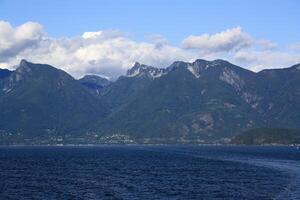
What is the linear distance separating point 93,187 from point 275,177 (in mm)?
69940

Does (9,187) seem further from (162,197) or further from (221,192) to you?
(221,192)

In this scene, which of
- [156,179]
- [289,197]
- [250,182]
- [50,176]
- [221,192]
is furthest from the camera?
[50,176]

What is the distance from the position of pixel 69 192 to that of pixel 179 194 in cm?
3031

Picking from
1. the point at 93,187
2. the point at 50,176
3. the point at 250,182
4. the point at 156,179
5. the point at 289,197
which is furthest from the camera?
the point at 50,176

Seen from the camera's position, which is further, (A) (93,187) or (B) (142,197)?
(A) (93,187)

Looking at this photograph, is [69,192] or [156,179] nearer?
[69,192]

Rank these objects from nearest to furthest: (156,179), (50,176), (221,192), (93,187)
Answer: (221,192)
(93,187)
(156,179)
(50,176)

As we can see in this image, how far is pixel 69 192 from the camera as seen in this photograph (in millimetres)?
145125

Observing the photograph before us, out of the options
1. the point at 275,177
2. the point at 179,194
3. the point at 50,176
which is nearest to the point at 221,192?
the point at 179,194

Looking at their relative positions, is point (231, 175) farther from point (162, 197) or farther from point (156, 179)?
point (162, 197)

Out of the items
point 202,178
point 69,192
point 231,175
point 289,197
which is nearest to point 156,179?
point 202,178

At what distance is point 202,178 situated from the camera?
188 metres

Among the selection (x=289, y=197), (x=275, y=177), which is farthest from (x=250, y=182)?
(x=289, y=197)

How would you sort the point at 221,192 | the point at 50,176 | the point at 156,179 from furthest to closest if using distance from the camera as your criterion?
1. the point at 50,176
2. the point at 156,179
3. the point at 221,192
